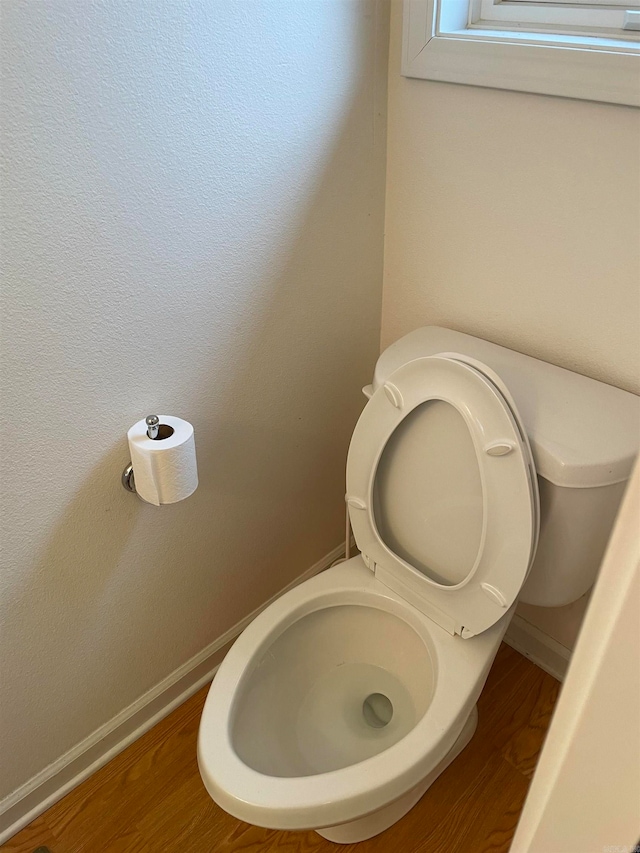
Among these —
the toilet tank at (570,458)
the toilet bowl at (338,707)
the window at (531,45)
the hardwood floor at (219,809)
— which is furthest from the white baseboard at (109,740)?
the window at (531,45)

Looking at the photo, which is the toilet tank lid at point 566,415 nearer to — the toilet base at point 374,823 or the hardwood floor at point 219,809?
the toilet base at point 374,823

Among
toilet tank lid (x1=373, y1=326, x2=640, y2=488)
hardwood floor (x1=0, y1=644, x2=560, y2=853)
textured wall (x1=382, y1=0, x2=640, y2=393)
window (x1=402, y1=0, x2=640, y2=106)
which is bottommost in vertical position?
hardwood floor (x1=0, y1=644, x2=560, y2=853)

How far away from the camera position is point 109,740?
1250 mm

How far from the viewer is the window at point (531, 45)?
33.3 inches

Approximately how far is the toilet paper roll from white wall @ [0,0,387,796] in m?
0.06

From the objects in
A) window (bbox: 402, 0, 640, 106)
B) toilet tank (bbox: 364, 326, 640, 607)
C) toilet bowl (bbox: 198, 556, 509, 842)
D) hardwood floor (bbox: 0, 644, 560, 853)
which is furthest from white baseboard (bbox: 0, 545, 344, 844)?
window (bbox: 402, 0, 640, 106)

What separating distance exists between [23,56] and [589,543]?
95cm

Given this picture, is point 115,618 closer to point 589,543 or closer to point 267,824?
point 267,824

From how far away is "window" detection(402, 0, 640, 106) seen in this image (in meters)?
0.85

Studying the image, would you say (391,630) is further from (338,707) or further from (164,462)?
(164,462)

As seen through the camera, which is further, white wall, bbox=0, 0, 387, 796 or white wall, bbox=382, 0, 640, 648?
white wall, bbox=382, 0, 640, 648

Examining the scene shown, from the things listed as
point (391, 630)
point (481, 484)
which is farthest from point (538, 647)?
point (481, 484)

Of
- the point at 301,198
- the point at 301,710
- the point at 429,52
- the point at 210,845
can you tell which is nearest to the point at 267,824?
the point at 301,710

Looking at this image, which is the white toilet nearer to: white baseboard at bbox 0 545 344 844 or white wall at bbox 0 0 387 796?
white wall at bbox 0 0 387 796
